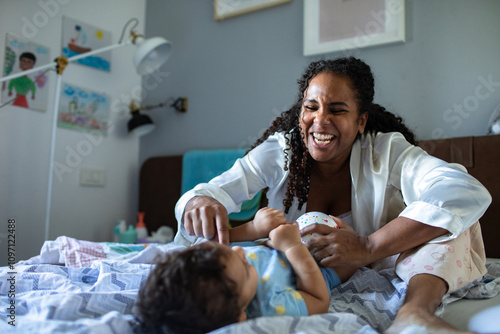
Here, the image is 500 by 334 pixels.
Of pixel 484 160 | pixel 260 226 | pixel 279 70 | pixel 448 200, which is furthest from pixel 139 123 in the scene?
pixel 448 200

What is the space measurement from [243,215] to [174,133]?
2.92ft

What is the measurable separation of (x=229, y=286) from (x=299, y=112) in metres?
0.97

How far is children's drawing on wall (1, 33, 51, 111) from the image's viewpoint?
2109mm

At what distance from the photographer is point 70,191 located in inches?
97.5

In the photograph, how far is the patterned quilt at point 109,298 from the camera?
70 centimetres

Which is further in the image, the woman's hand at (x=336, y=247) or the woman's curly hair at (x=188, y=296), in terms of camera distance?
the woman's hand at (x=336, y=247)

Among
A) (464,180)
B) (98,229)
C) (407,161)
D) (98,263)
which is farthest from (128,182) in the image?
(464,180)

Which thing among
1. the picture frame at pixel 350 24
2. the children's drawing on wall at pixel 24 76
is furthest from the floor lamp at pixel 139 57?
the picture frame at pixel 350 24

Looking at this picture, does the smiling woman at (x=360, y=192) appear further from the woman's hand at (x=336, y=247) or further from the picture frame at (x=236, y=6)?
the picture frame at (x=236, y=6)

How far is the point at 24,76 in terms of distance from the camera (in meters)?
2.18

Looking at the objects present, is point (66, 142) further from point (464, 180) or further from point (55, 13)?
point (464, 180)

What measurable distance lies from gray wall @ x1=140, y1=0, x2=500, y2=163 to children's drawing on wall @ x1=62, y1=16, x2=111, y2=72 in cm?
41

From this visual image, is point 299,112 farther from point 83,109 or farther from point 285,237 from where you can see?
point 83,109

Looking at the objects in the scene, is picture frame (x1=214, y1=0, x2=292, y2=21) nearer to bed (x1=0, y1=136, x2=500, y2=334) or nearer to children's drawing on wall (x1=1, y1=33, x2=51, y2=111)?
children's drawing on wall (x1=1, y1=33, x2=51, y2=111)
